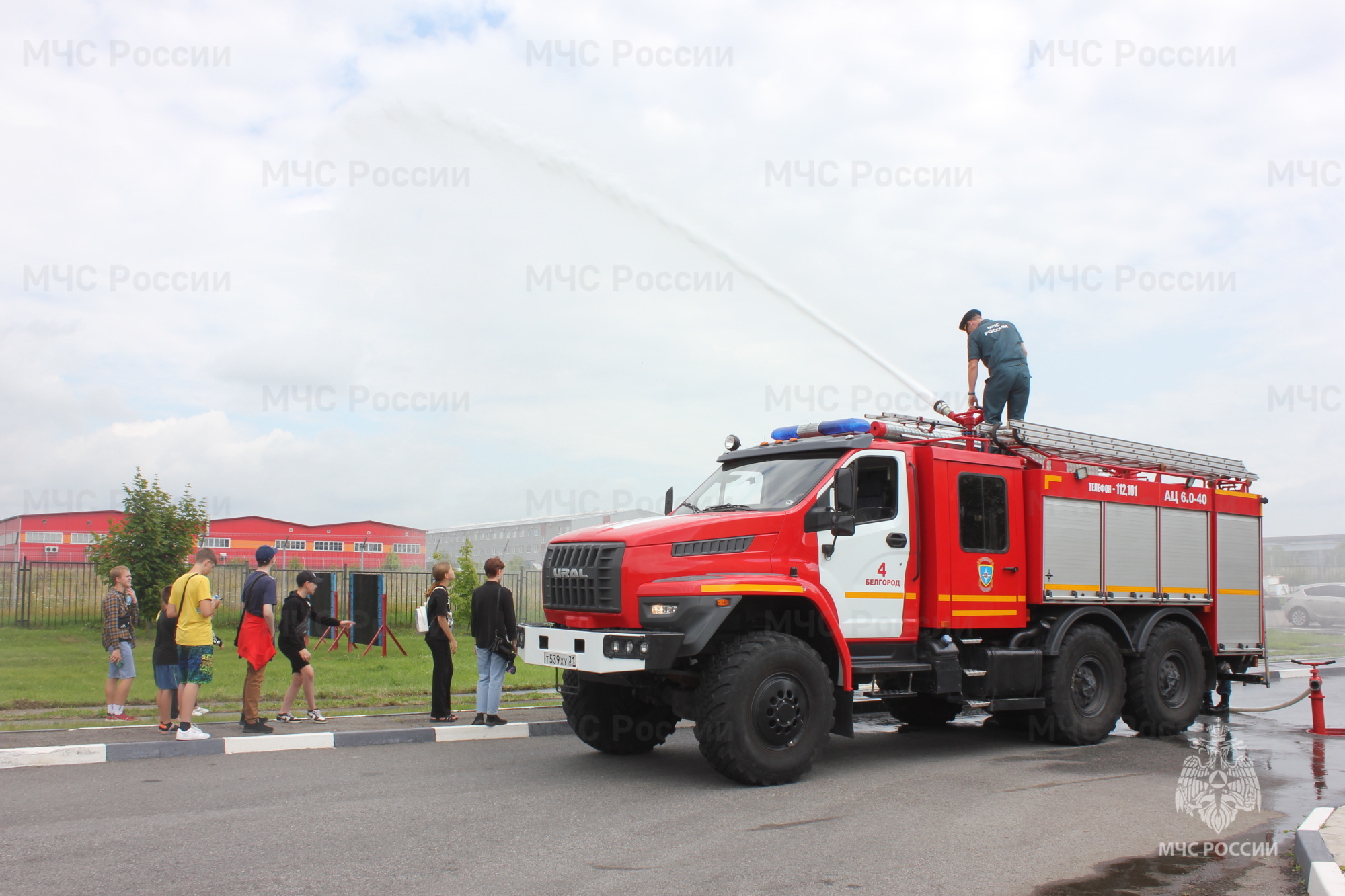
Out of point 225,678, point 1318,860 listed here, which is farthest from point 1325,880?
point 225,678

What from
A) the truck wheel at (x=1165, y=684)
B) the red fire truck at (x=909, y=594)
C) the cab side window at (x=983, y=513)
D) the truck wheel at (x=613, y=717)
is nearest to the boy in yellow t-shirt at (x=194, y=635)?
the red fire truck at (x=909, y=594)

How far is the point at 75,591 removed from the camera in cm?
2333

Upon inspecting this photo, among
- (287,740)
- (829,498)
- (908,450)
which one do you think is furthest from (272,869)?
(908,450)

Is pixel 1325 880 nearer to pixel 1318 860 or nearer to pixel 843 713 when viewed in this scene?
pixel 1318 860

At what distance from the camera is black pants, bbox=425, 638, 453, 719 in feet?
36.6

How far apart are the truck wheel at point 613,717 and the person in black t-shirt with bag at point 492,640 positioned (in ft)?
4.97

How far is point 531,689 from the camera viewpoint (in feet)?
48.4

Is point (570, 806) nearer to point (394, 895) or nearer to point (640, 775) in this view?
point (640, 775)

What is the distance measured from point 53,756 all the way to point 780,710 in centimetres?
640

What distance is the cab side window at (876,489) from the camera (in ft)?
30.0

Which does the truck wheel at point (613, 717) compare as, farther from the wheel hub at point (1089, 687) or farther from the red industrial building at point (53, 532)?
the red industrial building at point (53, 532)

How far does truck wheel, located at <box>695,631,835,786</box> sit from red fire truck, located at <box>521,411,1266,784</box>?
20mm

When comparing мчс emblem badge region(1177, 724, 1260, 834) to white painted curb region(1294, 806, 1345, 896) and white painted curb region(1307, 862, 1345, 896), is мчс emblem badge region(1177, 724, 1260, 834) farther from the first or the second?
white painted curb region(1307, 862, 1345, 896)

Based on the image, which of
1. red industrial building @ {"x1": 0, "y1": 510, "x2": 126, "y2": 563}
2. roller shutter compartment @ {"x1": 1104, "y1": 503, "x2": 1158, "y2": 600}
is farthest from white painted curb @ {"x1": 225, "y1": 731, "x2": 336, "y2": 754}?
red industrial building @ {"x1": 0, "y1": 510, "x2": 126, "y2": 563}
